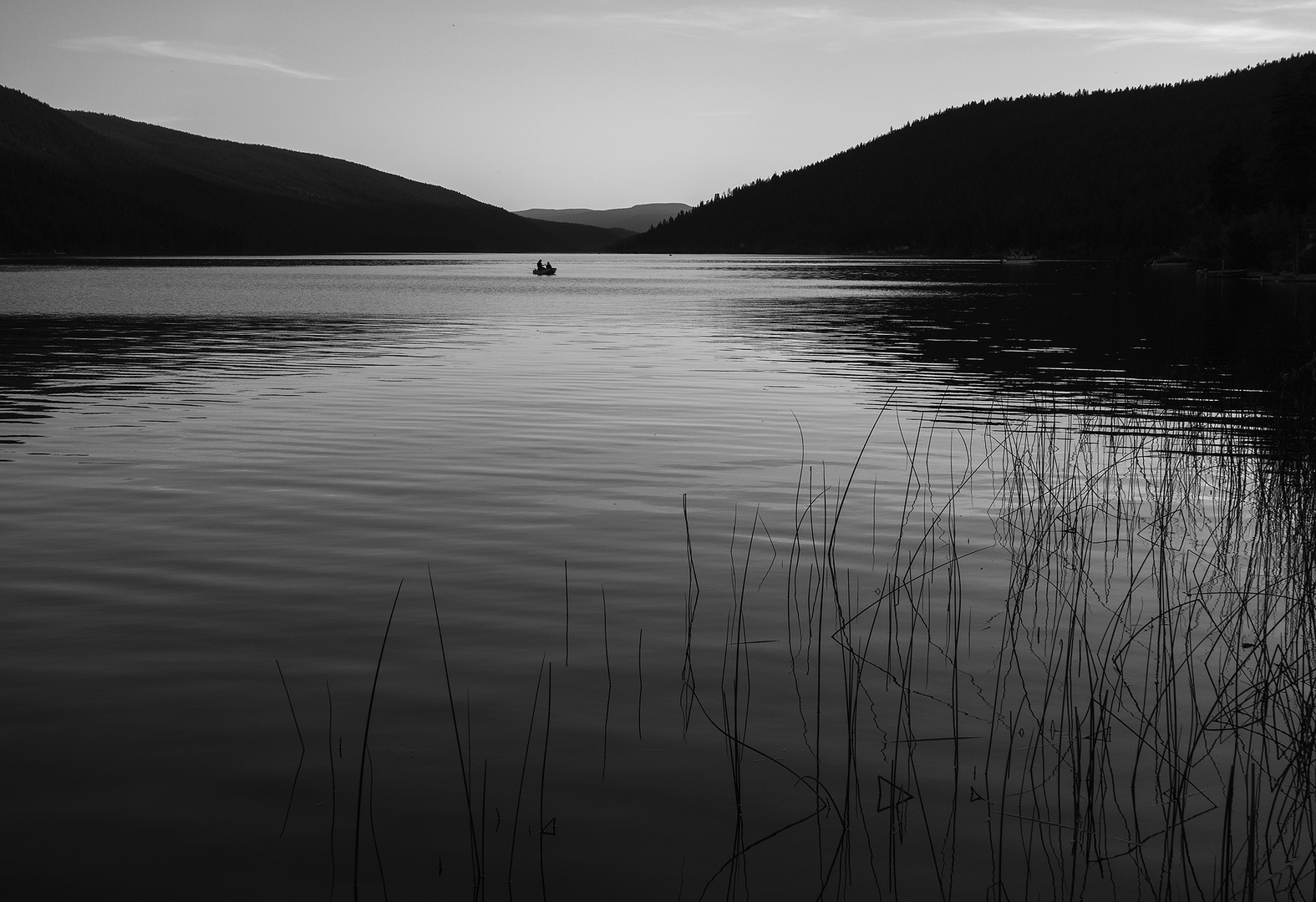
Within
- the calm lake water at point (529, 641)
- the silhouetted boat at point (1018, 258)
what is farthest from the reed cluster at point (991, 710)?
the silhouetted boat at point (1018, 258)

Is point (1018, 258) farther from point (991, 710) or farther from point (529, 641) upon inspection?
point (991, 710)

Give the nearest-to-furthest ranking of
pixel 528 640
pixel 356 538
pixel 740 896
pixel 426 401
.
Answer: pixel 740 896
pixel 528 640
pixel 356 538
pixel 426 401

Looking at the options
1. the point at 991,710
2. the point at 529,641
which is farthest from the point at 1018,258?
the point at 991,710

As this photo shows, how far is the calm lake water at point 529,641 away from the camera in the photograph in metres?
4.62

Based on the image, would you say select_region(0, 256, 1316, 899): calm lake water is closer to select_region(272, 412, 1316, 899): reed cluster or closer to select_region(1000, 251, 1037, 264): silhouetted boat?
select_region(272, 412, 1316, 899): reed cluster

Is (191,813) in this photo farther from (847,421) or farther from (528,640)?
(847,421)

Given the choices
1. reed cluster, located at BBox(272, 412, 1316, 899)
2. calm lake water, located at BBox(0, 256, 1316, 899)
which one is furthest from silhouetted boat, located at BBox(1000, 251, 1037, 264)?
reed cluster, located at BBox(272, 412, 1316, 899)

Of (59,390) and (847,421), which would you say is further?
(59,390)

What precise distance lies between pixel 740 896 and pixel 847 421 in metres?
12.8

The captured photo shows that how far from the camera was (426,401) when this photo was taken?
18922 mm

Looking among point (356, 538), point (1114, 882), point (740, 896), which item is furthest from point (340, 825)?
point (356, 538)

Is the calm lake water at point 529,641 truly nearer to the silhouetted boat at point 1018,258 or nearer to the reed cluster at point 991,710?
the reed cluster at point 991,710

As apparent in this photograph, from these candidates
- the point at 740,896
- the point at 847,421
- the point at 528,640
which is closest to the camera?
the point at 740,896

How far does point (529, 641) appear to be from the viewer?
7047 mm
